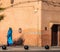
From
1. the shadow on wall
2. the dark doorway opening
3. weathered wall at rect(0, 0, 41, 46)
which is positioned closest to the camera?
weathered wall at rect(0, 0, 41, 46)

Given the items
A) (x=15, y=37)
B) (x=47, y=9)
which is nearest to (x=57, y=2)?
(x=47, y=9)

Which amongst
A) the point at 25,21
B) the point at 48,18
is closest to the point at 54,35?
the point at 48,18

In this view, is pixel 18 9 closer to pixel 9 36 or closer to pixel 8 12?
pixel 8 12

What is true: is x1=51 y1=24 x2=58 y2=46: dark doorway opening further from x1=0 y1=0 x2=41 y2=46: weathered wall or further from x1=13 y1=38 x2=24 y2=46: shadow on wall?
x1=13 y1=38 x2=24 y2=46: shadow on wall

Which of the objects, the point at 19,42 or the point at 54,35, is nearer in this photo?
the point at 54,35

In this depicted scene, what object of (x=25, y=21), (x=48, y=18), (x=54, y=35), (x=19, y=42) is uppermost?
(x=48, y=18)

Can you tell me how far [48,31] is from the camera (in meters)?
27.7

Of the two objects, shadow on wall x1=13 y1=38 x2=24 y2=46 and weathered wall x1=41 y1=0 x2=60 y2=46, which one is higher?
weathered wall x1=41 y1=0 x2=60 y2=46

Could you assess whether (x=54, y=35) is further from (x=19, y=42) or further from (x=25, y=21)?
(x=19, y=42)

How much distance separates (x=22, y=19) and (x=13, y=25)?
3.62 ft

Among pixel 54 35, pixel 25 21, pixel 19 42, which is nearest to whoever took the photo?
pixel 25 21

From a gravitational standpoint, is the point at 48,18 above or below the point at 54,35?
above

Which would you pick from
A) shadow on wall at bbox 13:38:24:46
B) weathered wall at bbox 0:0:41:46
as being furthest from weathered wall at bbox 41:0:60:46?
shadow on wall at bbox 13:38:24:46

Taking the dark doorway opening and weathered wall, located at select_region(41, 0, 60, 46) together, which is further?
the dark doorway opening
